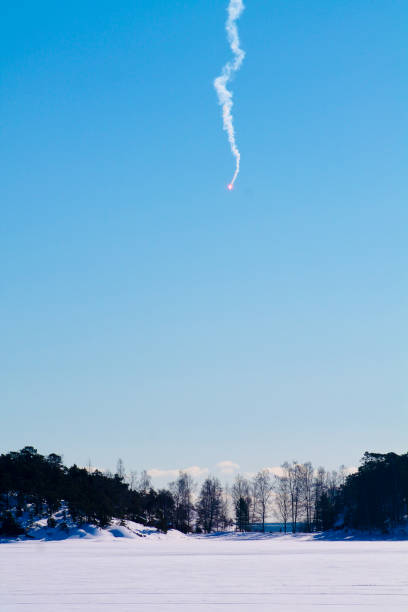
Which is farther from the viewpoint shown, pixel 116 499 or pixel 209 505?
pixel 209 505

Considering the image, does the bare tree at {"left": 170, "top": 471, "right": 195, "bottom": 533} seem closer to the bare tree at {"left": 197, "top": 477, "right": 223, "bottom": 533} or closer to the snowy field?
the bare tree at {"left": 197, "top": 477, "right": 223, "bottom": 533}

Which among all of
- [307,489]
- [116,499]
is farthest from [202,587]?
[307,489]

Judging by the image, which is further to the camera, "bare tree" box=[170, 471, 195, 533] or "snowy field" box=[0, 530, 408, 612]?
"bare tree" box=[170, 471, 195, 533]

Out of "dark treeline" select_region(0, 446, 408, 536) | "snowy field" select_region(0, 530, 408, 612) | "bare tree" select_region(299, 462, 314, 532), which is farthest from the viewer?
"bare tree" select_region(299, 462, 314, 532)

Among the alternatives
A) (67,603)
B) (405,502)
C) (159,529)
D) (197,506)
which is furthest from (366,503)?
(67,603)

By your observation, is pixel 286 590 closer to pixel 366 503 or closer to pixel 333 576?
pixel 333 576

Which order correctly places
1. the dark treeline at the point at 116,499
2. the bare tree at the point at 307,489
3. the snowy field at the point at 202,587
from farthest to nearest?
1. the bare tree at the point at 307,489
2. the dark treeline at the point at 116,499
3. the snowy field at the point at 202,587

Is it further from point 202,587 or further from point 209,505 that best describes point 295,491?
point 202,587

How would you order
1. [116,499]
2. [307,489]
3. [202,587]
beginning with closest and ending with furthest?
[202,587], [116,499], [307,489]

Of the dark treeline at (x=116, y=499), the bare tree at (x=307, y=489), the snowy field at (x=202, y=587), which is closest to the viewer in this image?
the snowy field at (x=202, y=587)

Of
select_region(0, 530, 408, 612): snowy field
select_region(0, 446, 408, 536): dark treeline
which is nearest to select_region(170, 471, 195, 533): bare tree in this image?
select_region(0, 446, 408, 536): dark treeline

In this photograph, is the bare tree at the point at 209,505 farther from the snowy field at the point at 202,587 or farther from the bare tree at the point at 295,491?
the snowy field at the point at 202,587

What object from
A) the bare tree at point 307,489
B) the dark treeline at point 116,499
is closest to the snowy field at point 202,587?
the dark treeline at point 116,499

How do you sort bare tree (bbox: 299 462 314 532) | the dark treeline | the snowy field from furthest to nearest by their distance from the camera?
1. bare tree (bbox: 299 462 314 532)
2. the dark treeline
3. the snowy field
